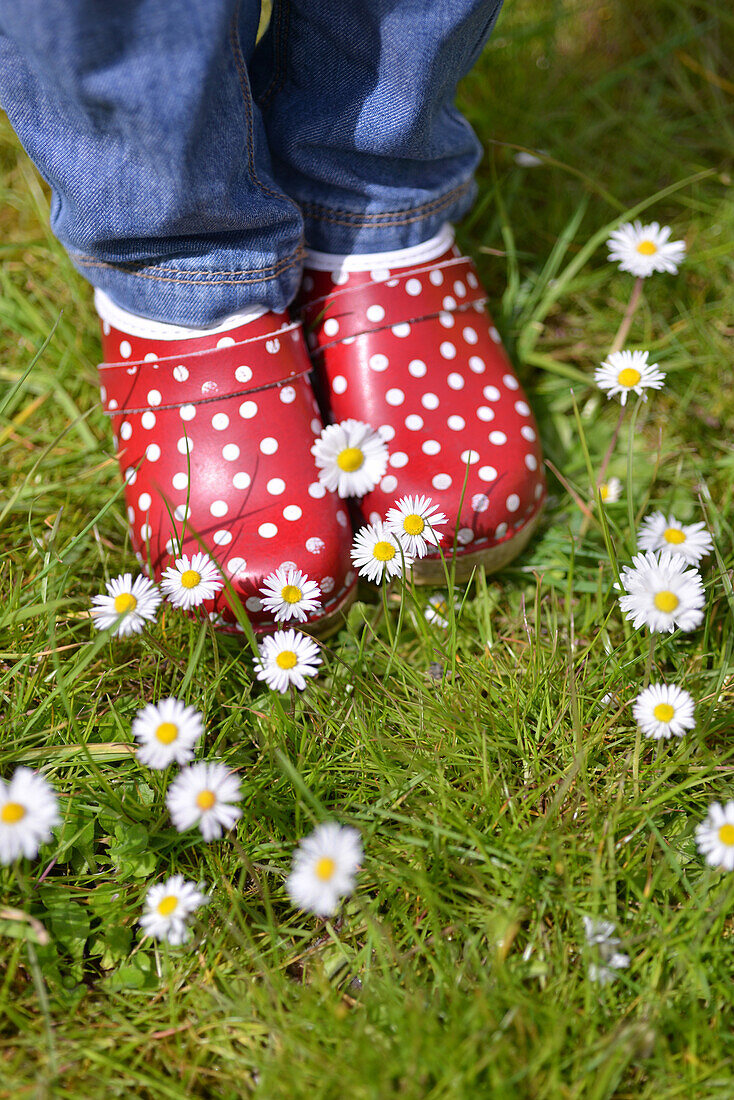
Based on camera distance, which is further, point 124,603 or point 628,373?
point 628,373

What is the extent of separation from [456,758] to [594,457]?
0.56 meters

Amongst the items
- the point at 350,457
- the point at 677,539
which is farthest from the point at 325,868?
the point at 677,539

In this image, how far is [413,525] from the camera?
91 cm

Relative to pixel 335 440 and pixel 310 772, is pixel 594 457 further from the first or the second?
pixel 310 772

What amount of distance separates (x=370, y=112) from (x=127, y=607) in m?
0.62

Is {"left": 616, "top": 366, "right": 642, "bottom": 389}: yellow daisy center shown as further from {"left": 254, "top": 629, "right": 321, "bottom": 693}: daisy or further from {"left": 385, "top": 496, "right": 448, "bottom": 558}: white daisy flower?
{"left": 254, "top": 629, "right": 321, "bottom": 693}: daisy

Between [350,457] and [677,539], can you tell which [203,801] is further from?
[677,539]

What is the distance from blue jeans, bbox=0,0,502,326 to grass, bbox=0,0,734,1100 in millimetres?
172

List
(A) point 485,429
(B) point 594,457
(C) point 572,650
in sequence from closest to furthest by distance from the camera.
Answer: (C) point 572,650 → (A) point 485,429 → (B) point 594,457

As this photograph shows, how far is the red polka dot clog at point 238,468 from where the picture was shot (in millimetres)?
973

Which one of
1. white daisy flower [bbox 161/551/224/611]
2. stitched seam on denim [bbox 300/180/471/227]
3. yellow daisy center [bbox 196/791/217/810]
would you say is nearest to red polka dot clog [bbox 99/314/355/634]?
white daisy flower [bbox 161/551/224/611]

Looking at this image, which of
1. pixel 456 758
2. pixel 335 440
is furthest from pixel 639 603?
pixel 335 440

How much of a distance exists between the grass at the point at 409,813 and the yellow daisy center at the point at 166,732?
0.11m

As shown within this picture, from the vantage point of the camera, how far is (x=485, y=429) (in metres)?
1.07
